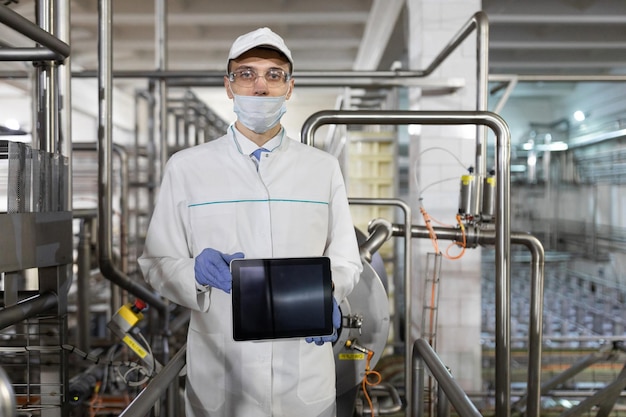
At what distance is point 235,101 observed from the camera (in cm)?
146

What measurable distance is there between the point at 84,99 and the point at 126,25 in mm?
3269

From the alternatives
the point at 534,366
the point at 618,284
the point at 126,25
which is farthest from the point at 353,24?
the point at 534,366

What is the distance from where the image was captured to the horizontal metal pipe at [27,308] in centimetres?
116

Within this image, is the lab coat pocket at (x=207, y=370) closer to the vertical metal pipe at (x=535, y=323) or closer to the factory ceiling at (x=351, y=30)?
the vertical metal pipe at (x=535, y=323)

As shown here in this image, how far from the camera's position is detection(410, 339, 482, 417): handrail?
1043 millimetres

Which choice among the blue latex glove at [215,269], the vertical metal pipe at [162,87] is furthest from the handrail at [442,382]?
the vertical metal pipe at [162,87]

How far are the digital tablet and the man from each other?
6.2 inches

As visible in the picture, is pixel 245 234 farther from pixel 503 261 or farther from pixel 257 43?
pixel 503 261

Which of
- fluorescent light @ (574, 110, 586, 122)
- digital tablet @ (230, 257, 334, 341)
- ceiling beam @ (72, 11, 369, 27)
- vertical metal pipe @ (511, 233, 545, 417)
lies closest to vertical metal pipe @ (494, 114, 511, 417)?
vertical metal pipe @ (511, 233, 545, 417)

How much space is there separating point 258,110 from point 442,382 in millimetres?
837

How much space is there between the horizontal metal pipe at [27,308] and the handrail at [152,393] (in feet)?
1.17

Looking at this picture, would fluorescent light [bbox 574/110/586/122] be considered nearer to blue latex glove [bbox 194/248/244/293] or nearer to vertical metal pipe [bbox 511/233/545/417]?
vertical metal pipe [bbox 511/233/545/417]

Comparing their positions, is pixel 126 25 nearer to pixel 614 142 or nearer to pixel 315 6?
pixel 315 6

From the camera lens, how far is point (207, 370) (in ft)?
4.58
